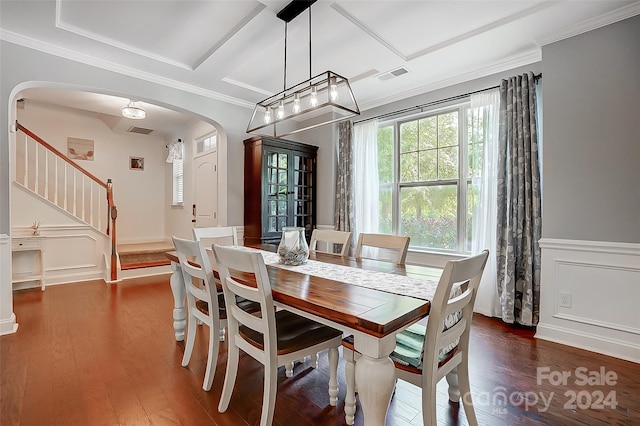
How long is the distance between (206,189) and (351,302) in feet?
14.8

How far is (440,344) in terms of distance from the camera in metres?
1.19

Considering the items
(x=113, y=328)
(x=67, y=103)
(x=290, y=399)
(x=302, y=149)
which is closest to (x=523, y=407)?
(x=290, y=399)

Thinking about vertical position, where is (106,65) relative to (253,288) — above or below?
above

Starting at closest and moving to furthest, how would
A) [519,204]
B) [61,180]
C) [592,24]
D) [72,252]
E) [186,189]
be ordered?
[592,24] < [519,204] < [72,252] < [61,180] < [186,189]

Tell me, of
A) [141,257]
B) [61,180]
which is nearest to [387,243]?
[141,257]

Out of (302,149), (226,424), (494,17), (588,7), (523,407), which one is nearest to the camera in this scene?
(226,424)

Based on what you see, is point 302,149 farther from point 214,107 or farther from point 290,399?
point 290,399

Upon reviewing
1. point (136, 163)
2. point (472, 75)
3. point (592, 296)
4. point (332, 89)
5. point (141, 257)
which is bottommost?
point (141, 257)

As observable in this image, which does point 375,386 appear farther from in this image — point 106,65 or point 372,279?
point 106,65

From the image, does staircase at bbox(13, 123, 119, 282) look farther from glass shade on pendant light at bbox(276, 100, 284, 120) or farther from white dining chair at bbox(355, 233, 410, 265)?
white dining chair at bbox(355, 233, 410, 265)

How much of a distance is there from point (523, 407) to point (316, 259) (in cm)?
150

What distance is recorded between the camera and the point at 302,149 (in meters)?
4.34

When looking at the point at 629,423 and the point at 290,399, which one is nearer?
the point at 629,423

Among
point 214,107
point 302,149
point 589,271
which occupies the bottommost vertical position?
point 589,271
